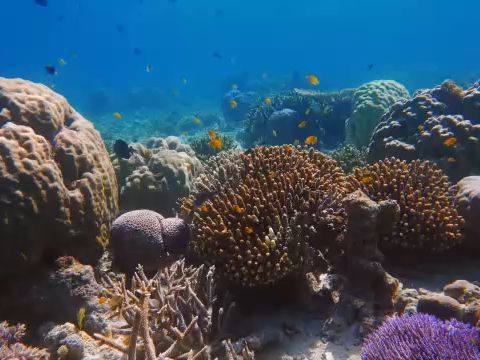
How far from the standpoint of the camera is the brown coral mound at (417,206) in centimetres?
470

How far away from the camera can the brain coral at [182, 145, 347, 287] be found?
4.04m

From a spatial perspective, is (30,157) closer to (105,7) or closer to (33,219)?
(33,219)

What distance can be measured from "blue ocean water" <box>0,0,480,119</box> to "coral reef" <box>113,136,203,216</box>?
161 feet

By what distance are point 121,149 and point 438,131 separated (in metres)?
7.07

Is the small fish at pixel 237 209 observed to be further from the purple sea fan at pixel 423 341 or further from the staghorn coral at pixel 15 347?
the staghorn coral at pixel 15 347

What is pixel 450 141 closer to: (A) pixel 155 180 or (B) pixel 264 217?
(B) pixel 264 217

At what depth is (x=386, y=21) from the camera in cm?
12006

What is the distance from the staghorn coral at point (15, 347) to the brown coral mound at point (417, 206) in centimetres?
421

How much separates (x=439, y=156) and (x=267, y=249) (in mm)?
5421

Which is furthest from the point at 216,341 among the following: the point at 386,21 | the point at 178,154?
the point at 386,21

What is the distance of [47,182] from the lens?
4496 millimetres

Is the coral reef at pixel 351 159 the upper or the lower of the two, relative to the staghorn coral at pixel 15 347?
upper

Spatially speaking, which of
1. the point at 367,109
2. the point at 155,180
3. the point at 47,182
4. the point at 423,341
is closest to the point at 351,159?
the point at 367,109

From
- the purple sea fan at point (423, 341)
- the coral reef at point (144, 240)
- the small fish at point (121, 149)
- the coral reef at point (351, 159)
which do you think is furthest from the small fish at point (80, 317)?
the coral reef at point (351, 159)
